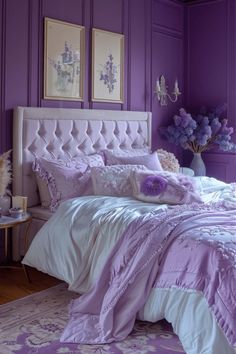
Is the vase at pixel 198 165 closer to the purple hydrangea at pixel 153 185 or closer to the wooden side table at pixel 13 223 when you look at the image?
the purple hydrangea at pixel 153 185

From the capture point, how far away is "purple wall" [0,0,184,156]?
159 inches

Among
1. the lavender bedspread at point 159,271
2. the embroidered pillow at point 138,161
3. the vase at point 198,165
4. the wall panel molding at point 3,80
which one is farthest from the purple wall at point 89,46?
the lavender bedspread at point 159,271

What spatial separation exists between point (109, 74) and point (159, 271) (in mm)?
2646

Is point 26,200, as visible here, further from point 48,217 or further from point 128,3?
point 128,3

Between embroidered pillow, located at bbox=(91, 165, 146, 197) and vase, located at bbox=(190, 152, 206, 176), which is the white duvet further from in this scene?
vase, located at bbox=(190, 152, 206, 176)

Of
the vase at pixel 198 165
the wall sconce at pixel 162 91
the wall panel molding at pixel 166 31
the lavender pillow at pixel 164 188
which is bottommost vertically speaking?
the lavender pillow at pixel 164 188

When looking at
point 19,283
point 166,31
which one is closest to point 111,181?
point 19,283

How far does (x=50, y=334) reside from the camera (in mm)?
2793

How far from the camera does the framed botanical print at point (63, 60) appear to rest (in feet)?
14.1

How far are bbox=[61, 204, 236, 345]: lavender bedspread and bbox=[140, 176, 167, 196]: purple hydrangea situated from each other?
460 mm

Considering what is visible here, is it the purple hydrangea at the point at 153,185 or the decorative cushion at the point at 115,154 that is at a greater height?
the decorative cushion at the point at 115,154

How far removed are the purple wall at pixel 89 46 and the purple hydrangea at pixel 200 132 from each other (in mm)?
266

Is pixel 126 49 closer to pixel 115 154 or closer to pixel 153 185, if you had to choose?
pixel 115 154

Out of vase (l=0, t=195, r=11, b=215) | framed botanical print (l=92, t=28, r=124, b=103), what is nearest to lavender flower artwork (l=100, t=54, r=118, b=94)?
framed botanical print (l=92, t=28, r=124, b=103)
